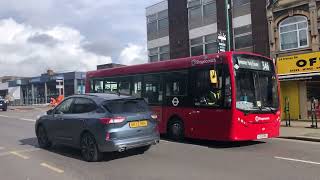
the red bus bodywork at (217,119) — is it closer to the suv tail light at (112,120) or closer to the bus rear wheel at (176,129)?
the bus rear wheel at (176,129)

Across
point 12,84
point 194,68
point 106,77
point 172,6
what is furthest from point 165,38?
point 12,84

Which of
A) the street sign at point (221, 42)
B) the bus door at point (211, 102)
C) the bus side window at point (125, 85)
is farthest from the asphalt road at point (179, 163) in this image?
the street sign at point (221, 42)

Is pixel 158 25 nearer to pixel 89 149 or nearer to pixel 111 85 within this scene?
pixel 111 85

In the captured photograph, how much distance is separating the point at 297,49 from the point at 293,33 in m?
0.94

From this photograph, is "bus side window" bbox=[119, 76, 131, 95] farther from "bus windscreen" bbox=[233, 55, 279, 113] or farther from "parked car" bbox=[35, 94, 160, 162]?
"bus windscreen" bbox=[233, 55, 279, 113]

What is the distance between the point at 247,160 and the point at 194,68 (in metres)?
4.46

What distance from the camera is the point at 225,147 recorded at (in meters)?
13.4

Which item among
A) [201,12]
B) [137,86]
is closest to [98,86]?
[137,86]

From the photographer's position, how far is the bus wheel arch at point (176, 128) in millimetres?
14922

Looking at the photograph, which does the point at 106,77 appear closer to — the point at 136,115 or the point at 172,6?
the point at 136,115

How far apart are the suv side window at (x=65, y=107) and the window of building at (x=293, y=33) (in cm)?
1496

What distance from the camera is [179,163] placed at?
10469mm

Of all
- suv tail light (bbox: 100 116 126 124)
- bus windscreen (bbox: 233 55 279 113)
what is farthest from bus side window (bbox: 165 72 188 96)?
suv tail light (bbox: 100 116 126 124)

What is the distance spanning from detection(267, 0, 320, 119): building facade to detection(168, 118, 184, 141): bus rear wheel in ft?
30.5
